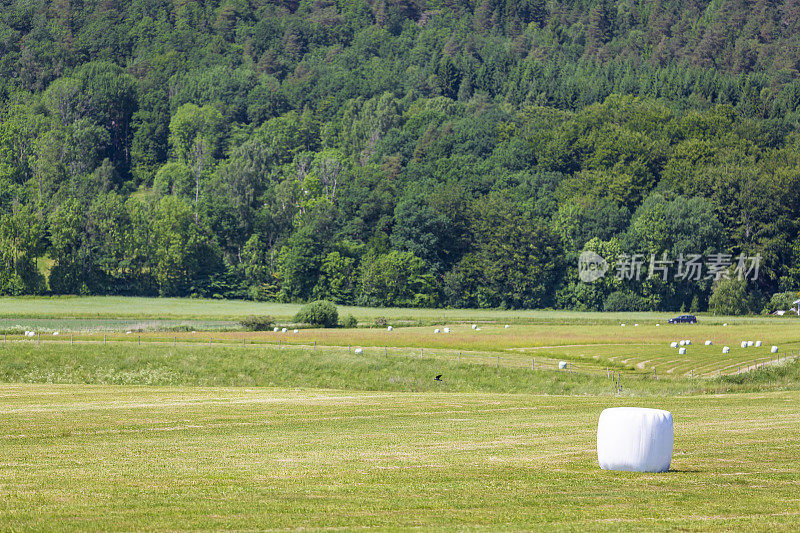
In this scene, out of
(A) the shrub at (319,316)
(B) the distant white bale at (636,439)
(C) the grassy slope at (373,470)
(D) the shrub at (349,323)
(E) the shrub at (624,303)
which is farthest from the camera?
(E) the shrub at (624,303)

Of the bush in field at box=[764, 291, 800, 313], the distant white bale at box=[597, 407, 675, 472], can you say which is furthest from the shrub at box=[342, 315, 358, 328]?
the distant white bale at box=[597, 407, 675, 472]

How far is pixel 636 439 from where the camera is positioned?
2161 centimetres

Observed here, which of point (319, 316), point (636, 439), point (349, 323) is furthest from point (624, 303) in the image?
point (636, 439)

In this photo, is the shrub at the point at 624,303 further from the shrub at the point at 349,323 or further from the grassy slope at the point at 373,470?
the grassy slope at the point at 373,470

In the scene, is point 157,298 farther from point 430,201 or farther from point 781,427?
point 781,427

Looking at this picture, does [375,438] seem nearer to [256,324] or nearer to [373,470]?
[373,470]

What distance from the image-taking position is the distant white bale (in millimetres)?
21219

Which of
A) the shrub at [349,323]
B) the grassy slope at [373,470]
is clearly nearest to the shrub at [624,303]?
the shrub at [349,323]

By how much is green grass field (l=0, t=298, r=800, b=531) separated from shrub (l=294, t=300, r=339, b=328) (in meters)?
28.4

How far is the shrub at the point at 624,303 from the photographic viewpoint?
15038cm

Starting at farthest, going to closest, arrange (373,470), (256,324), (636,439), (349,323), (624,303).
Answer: (624,303) < (349,323) < (256,324) < (373,470) < (636,439)

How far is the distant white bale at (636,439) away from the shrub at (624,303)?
130776mm

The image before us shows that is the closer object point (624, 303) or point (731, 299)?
point (731, 299)

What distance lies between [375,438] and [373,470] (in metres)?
6.90
